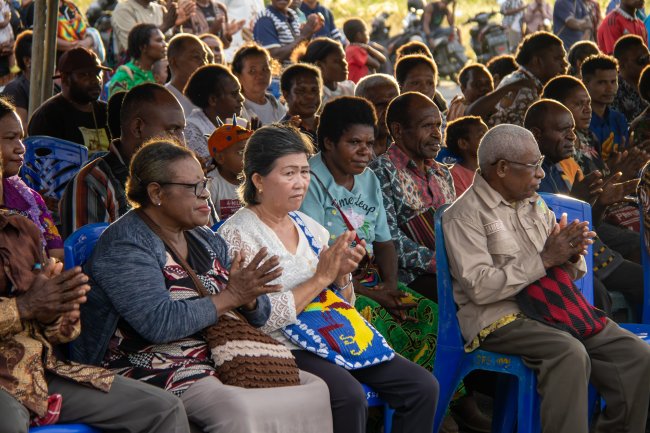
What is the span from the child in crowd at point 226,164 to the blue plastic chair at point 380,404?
4.53 feet

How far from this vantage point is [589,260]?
502 centimetres

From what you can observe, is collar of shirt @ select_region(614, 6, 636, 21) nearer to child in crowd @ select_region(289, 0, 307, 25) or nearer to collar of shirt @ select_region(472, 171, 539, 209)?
child in crowd @ select_region(289, 0, 307, 25)

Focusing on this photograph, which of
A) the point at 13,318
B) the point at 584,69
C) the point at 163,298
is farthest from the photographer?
the point at 584,69

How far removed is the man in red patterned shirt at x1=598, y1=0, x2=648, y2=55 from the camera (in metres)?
11.3

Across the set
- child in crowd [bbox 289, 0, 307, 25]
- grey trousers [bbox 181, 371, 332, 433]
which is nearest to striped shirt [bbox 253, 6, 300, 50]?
child in crowd [bbox 289, 0, 307, 25]

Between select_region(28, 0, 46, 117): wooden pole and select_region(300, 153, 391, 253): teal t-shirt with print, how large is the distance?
222 centimetres

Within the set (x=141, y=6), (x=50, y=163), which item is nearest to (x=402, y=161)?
(x=50, y=163)

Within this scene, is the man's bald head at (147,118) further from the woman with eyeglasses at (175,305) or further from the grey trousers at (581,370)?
the grey trousers at (581,370)

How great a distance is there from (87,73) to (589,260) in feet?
10.1

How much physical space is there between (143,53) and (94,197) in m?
3.87

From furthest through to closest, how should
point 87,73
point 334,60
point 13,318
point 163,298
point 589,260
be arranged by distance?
1. point 334,60
2. point 87,73
3. point 589,260
4. point 163,298
5. point 13,318

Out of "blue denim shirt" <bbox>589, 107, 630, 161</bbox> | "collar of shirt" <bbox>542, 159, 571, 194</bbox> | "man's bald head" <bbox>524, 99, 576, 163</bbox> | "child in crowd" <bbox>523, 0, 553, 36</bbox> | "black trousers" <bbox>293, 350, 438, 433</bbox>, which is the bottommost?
"child in crowd" <bbox>523, 0, 553, 36</bbox>

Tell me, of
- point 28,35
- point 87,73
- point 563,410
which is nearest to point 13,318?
point 563,410

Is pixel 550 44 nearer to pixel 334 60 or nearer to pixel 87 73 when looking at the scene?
pixel 334 60
